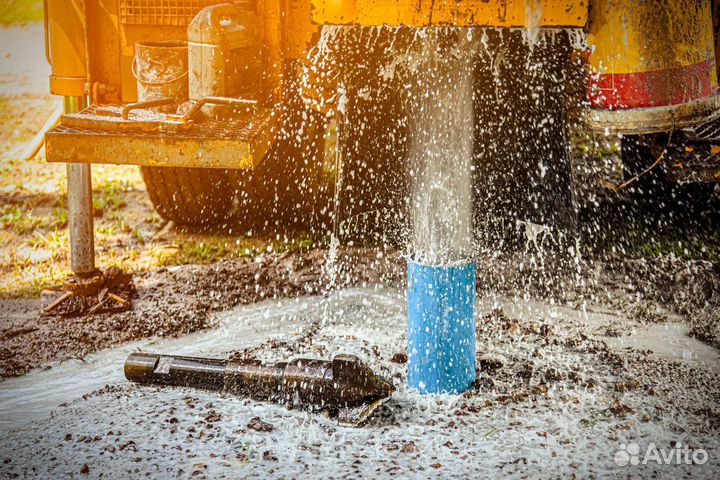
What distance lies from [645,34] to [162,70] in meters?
2.59

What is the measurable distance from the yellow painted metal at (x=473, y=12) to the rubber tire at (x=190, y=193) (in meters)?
1.82

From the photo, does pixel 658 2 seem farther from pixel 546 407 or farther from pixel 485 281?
pixel 546 407

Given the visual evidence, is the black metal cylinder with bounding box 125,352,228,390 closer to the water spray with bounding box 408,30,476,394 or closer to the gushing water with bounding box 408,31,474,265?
the water spray with bounding box 408,30,476,394

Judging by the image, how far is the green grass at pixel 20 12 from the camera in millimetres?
12905

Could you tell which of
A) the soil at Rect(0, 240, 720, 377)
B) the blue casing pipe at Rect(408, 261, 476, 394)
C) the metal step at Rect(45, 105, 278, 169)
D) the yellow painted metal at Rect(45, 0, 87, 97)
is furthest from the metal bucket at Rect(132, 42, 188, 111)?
the blue casing pipe at Rect(408, 261, 476, 394)

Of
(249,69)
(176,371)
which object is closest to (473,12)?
(249,69)

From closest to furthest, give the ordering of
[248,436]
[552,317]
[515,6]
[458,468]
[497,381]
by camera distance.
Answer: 1. [458,468]
2. [248,436]
3. [497,381]
4. [515,6]
5. [552,317]

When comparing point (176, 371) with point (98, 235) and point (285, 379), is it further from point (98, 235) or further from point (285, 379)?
point (98, 235)

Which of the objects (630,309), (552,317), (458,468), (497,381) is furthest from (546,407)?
(630,309)

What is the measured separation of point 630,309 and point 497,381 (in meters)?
1.22

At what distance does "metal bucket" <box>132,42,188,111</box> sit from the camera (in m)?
4.51

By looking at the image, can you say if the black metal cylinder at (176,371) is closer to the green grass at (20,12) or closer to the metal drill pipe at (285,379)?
the metal drill pipe at (285,379)

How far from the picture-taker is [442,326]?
3350 mm

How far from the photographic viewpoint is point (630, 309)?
4340 millimetres
